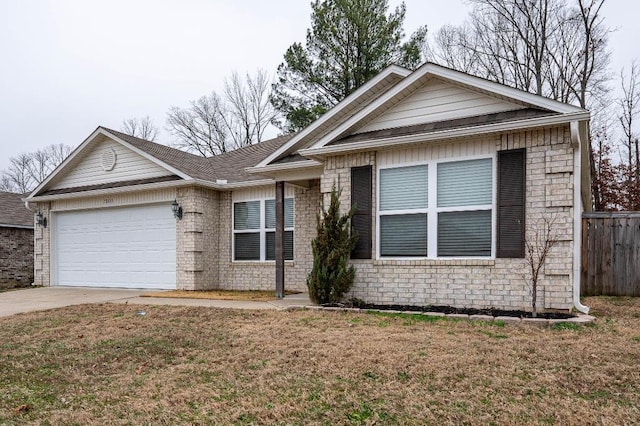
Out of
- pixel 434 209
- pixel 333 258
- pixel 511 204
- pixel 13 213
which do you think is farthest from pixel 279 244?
pixel 13 213

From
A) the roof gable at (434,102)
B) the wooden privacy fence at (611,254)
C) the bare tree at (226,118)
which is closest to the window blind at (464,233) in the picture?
the roof gable at (434,102)

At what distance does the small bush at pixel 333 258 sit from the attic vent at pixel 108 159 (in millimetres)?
7904

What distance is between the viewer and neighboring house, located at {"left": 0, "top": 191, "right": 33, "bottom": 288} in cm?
1650

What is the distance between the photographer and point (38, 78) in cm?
2272

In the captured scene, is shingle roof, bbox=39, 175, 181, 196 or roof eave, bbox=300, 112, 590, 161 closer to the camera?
roof eave, bbox=300, 112, 590, 161

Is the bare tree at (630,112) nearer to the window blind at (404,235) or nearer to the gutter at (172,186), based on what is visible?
the window blind at (404,235)

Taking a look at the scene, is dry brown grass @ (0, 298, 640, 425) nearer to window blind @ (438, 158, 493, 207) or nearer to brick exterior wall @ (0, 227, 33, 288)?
window blind @ (438, 158, 493, 207)

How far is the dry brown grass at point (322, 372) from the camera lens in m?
3.61

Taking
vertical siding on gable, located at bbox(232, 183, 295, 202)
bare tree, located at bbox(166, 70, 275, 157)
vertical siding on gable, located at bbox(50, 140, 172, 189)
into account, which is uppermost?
bare tree, located at bbox(166, 70, 275, 157)

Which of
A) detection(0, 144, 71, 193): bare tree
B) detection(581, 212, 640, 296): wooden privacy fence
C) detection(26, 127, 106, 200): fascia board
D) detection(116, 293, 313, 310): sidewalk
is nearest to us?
detection(116, 293, 313, 310): sidewalk

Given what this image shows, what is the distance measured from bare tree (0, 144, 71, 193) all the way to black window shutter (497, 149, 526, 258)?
42.6m

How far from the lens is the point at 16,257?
17.0 metres

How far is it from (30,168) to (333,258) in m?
43.0

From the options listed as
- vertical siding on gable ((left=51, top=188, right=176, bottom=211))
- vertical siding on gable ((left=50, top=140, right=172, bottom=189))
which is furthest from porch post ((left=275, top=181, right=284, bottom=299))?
vertical siding on gable ((left=50, top=140, right=172, bottom=189))
